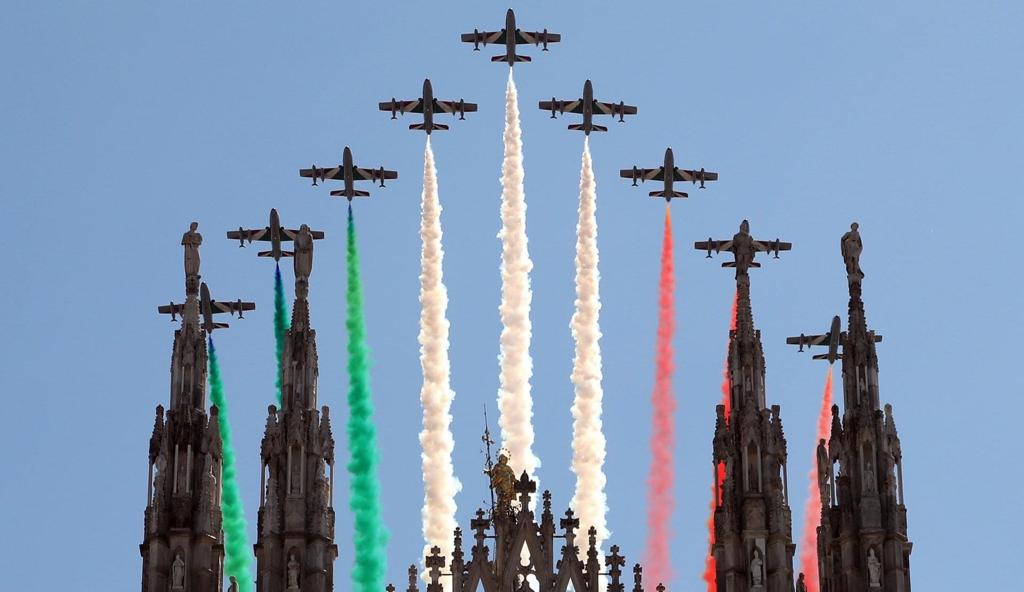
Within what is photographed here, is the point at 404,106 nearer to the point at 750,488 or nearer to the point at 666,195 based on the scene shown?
the point at 666,195

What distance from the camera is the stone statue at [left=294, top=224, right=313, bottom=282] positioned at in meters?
108

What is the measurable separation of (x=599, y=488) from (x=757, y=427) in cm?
2231

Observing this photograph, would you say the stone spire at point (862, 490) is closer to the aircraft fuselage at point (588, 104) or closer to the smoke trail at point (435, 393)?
the smoke trail at point (435, 393)

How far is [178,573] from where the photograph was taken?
102 metres

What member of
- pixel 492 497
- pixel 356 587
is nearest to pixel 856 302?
pixel 492 497

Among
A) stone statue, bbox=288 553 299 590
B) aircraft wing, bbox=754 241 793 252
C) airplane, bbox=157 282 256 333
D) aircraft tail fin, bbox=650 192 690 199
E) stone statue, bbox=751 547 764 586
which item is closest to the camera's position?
stone statue, bbox=288 553 299 590

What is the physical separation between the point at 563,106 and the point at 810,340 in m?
27.1

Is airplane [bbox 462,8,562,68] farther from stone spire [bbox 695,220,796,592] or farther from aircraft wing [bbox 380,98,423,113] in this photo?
stone spire [bbox 695,220,796,592]

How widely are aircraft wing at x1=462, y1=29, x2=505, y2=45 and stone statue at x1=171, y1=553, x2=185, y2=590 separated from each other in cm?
5394

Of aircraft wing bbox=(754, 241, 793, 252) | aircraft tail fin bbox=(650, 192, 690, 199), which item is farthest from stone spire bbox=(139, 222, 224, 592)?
aircraft tail fin bbox=(650, 192, 690, 199)

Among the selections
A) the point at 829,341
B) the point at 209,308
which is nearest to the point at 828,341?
the point at 829,341

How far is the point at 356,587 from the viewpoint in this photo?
4532 inches

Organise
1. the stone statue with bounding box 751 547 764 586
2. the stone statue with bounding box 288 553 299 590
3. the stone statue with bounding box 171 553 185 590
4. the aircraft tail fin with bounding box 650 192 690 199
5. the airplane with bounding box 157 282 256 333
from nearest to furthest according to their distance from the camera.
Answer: the stone statue with bounding box 171 553 185 590 < the stone statue with bounding box 288 553 299 590 < the stone statue with bounding box 751 547 764 586 < the airplane with bounding box 157 282 256 333 < the aircraft tail fin with bounding box 650 192 690 199

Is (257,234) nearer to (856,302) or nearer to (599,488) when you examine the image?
(599,488)
